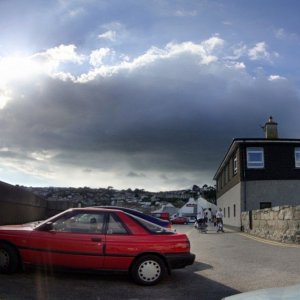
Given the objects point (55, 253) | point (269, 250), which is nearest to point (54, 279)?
point (55, 253)

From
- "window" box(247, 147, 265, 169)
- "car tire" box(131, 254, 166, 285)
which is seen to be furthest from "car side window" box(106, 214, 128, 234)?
"window" box(247, 147, 265, 169)

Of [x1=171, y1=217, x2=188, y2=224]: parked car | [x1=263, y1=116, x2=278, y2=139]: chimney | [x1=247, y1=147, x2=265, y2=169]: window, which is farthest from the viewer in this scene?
[x1=171, y1=217, x2=188, y2=224]: parked car

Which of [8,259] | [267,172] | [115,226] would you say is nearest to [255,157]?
[267,172]

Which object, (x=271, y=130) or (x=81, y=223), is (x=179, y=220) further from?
(x=81, y=223)

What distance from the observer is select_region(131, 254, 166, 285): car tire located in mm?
9297

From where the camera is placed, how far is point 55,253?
30.9ft

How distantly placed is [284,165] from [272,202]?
2.71m

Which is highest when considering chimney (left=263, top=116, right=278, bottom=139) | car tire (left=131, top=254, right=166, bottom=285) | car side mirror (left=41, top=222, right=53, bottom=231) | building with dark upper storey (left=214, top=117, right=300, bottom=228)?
chimney (left=263, top=116, right=278, bottom=139)

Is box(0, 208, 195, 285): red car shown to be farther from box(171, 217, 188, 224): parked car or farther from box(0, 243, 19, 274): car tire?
box(171, 217, 188, 224): parked car

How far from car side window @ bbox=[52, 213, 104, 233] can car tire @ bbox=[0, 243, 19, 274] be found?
0.93m

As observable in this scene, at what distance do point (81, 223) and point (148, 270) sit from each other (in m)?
1.61

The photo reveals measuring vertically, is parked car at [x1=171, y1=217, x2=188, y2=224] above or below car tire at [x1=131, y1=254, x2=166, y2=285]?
above

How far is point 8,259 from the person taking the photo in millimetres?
9609

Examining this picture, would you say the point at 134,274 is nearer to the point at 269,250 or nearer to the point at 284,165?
the point at 269,250
